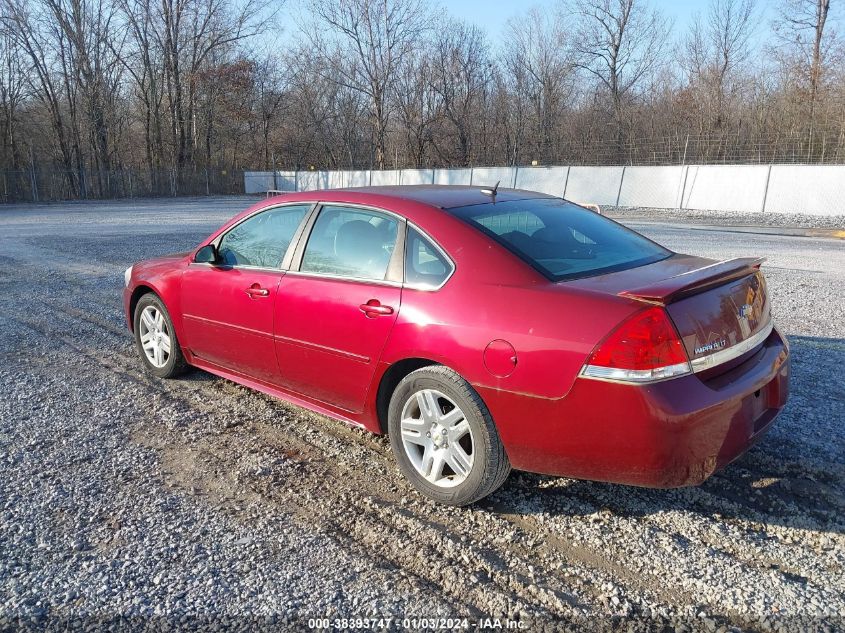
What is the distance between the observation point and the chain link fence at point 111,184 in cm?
3503

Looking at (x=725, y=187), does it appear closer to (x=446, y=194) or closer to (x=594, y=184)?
(x=594, y=184)

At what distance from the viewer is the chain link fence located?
3503 centimetres

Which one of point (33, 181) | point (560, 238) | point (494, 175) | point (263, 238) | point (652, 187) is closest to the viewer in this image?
point (560, 238)

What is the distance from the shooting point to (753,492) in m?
3.33

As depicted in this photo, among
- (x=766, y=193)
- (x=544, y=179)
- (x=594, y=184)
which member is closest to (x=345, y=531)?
(x=766, y=193)

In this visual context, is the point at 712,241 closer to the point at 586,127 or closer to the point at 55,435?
the point at 55,435

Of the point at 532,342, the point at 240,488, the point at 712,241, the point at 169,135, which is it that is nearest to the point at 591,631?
the point at 532,342

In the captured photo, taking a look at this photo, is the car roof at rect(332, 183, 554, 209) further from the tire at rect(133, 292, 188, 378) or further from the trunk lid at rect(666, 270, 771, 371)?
the tire at rect(133, 292, 188, 378)

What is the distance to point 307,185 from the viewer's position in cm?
4250

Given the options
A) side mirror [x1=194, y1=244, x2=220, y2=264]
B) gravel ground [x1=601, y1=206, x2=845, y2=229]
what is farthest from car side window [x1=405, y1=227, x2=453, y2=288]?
gravel ground [x1=601, y1=206, x2=845, y2=229]

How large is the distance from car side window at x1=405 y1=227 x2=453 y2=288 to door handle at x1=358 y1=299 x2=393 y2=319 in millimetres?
181

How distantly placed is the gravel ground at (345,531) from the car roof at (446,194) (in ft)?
4.95

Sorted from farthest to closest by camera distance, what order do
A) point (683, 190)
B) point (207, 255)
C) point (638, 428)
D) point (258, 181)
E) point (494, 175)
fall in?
point (258, 181) < point (494, 175) < point (683, 190) < point (207, 255) < point (638, 428)

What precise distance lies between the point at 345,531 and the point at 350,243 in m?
1.64
